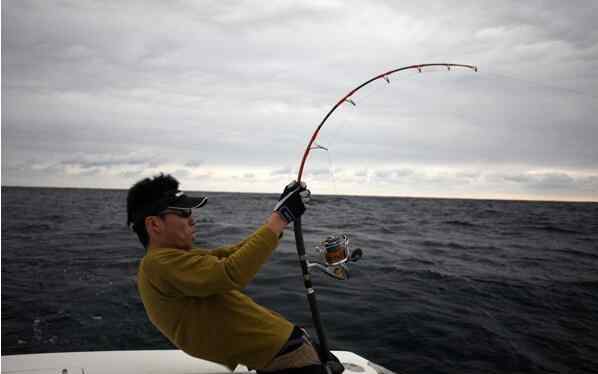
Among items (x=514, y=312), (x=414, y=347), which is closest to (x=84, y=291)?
(x=414, y=347)

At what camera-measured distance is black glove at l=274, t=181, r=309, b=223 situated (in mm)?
1961

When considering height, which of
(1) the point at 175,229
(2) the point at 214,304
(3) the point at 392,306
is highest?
(1) the point at 175,229

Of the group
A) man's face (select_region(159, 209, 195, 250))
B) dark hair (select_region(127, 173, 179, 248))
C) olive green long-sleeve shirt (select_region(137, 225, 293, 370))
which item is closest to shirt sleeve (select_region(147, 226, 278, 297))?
olive green long-sleeve shirt (select_region(137, 225, 293, 370))

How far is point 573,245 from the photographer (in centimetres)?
1605

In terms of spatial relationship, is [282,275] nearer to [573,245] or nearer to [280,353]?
[280,353]

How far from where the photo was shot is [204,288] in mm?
1712

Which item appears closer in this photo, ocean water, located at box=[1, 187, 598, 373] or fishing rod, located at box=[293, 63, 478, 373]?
fishing rod, located at box=[293, 63, 478, 373]

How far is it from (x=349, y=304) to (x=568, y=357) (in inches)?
125

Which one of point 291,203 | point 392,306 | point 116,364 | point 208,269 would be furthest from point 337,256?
point 392,306

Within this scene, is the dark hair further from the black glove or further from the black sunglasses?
the black glove

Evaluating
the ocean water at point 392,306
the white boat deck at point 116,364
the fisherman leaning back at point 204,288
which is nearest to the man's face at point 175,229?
the fisherman leaning back at point 204,288

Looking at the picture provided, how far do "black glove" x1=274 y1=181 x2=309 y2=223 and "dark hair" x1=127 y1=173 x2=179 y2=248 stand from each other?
56cm

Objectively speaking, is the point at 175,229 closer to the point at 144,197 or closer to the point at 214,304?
the point at 144,197

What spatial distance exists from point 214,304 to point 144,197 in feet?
2.10
